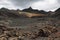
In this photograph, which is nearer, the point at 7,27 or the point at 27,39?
the point at 27,39

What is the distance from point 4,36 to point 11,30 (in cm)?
276

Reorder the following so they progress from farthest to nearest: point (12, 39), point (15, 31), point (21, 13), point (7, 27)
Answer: point (21, 13), point (7, 27), point (15, 31), point (12, 39)

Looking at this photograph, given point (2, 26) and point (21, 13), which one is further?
point (21, 13)

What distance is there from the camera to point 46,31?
1407 inches

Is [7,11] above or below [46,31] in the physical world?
above

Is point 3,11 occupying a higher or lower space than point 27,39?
higher

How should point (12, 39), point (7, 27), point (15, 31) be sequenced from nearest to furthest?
point (12, 39), point (15, 31), point (7, 27)

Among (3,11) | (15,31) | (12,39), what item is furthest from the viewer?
(3,11)

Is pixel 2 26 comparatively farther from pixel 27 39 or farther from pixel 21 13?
pixel 21 13

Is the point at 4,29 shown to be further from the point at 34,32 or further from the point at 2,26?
the point at 34,32

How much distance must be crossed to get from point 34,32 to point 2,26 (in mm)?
6282

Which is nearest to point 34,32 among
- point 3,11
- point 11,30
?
point 11,30

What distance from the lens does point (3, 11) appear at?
51.7 meters

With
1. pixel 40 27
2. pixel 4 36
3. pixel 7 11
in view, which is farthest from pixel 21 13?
pixel 4 36
